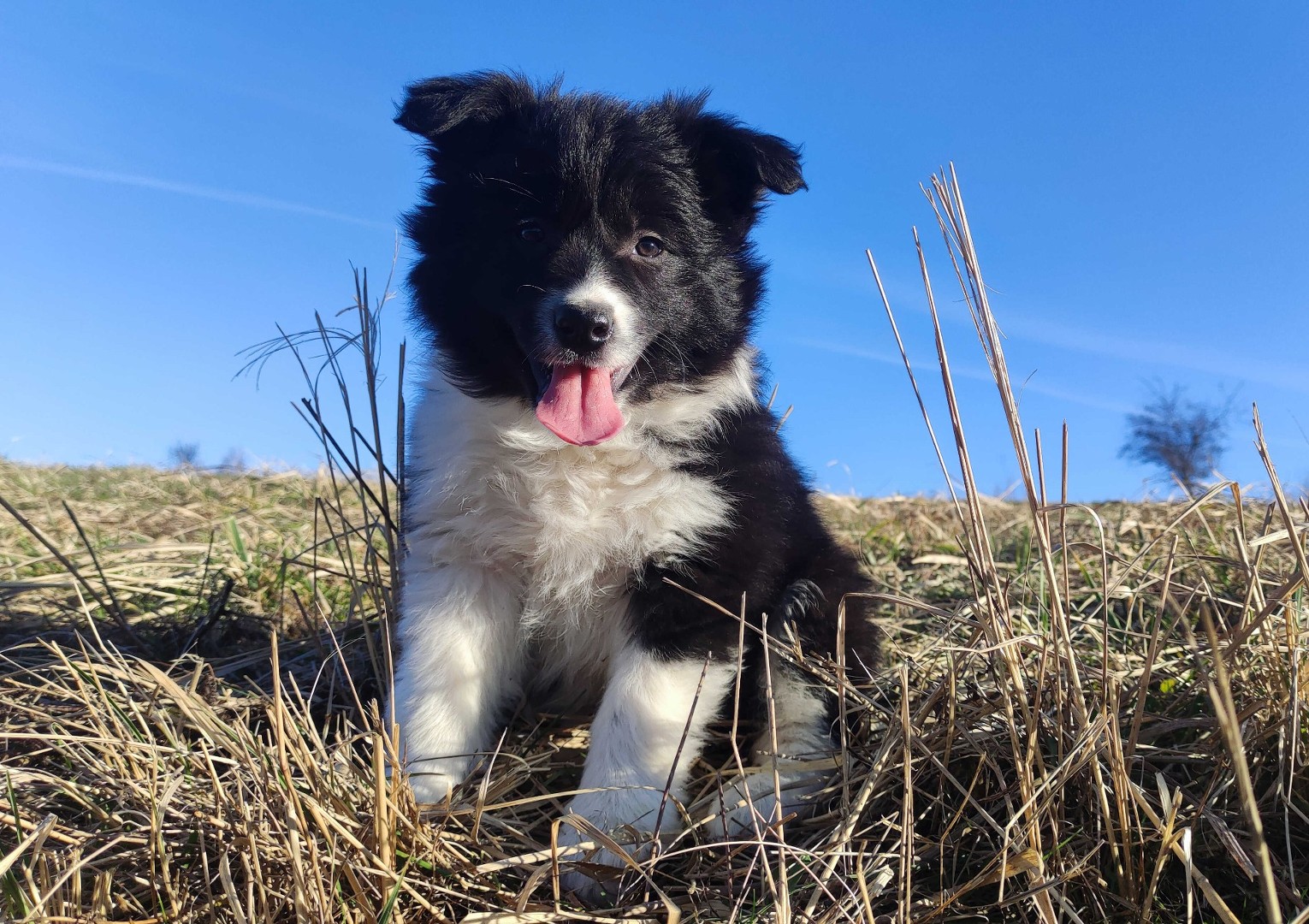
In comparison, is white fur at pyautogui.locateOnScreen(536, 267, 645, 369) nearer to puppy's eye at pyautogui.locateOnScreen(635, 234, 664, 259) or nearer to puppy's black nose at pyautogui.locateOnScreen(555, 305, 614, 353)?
puppy's black nose at pyautogui.locateOnScreen(555, 305, 614, 353)

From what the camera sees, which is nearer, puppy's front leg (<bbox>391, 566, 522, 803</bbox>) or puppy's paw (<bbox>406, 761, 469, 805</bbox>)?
puppy's paw (<bbox>406, 761, 469, 805</bbox>)

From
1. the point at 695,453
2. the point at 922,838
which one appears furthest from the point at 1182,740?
the point at 695,453

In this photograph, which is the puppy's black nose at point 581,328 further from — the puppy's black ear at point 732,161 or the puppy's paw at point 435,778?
the puppy's paw at point 435,778

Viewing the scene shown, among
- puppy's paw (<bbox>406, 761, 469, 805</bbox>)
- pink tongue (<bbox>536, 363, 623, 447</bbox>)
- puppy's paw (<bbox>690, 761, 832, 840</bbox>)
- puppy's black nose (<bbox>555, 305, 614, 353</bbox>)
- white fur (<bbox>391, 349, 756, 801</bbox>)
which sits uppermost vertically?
puppy's black nose (<bbox>555, 305, 614, 353</bbox>)

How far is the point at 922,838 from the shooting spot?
2123mm

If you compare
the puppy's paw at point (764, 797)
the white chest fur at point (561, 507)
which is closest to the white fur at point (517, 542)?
the white chest fur at point (561, 507)

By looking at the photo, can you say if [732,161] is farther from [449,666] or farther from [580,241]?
[449,666]

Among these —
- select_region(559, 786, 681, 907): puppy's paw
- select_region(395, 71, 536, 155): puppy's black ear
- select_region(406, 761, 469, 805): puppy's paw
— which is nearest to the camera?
select_region(559, 786, 681, 907): puppy's paw

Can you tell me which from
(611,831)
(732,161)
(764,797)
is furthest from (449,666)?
(732,161)

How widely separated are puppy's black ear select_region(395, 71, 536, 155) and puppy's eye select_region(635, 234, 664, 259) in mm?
645

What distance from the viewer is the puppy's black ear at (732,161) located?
2.86 metres

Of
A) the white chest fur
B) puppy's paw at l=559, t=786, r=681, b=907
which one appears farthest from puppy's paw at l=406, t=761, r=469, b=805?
the white chest fur

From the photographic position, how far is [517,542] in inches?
110

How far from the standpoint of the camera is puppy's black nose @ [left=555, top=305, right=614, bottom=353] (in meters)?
2.60
